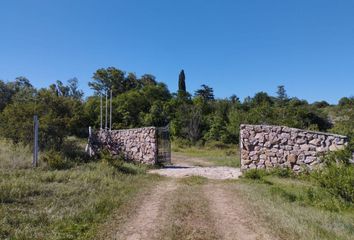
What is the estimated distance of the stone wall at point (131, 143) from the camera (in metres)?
13.3

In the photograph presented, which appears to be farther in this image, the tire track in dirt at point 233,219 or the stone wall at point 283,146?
the stone wall at point 283,146

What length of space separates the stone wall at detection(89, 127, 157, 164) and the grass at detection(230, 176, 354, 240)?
16.5ft

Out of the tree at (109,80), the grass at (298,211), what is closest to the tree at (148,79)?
the tree at (109,80)

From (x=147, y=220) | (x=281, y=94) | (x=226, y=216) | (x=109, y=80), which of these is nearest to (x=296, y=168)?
(x=226, y=216)

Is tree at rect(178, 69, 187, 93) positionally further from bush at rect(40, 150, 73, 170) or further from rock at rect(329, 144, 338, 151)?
rock at rect(329, 144, 338, 151)

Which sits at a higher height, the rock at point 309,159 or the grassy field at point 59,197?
the rock at point 309,159

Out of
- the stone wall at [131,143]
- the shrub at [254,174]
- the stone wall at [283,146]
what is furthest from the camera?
the stone wall at [131,143]

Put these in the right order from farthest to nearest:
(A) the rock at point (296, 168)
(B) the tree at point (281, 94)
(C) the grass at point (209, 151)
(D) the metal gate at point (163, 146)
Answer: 1. (B) the tree at point (281, 94)
2. (C) the grass at point (209, 151)
3. (D) the metal gate at point (163, 146)
4. (A) the rock at point (296, 168)

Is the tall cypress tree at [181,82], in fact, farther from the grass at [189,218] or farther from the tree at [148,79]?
the grass at [189,218]

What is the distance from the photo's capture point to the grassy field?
487 centimetres

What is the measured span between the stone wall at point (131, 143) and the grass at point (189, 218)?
5.04 m

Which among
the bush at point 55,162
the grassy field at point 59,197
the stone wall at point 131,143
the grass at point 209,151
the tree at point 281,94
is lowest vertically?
the grass at point 209,151

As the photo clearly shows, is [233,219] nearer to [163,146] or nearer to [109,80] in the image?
[163,146]

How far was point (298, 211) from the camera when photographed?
6086 millimetres
